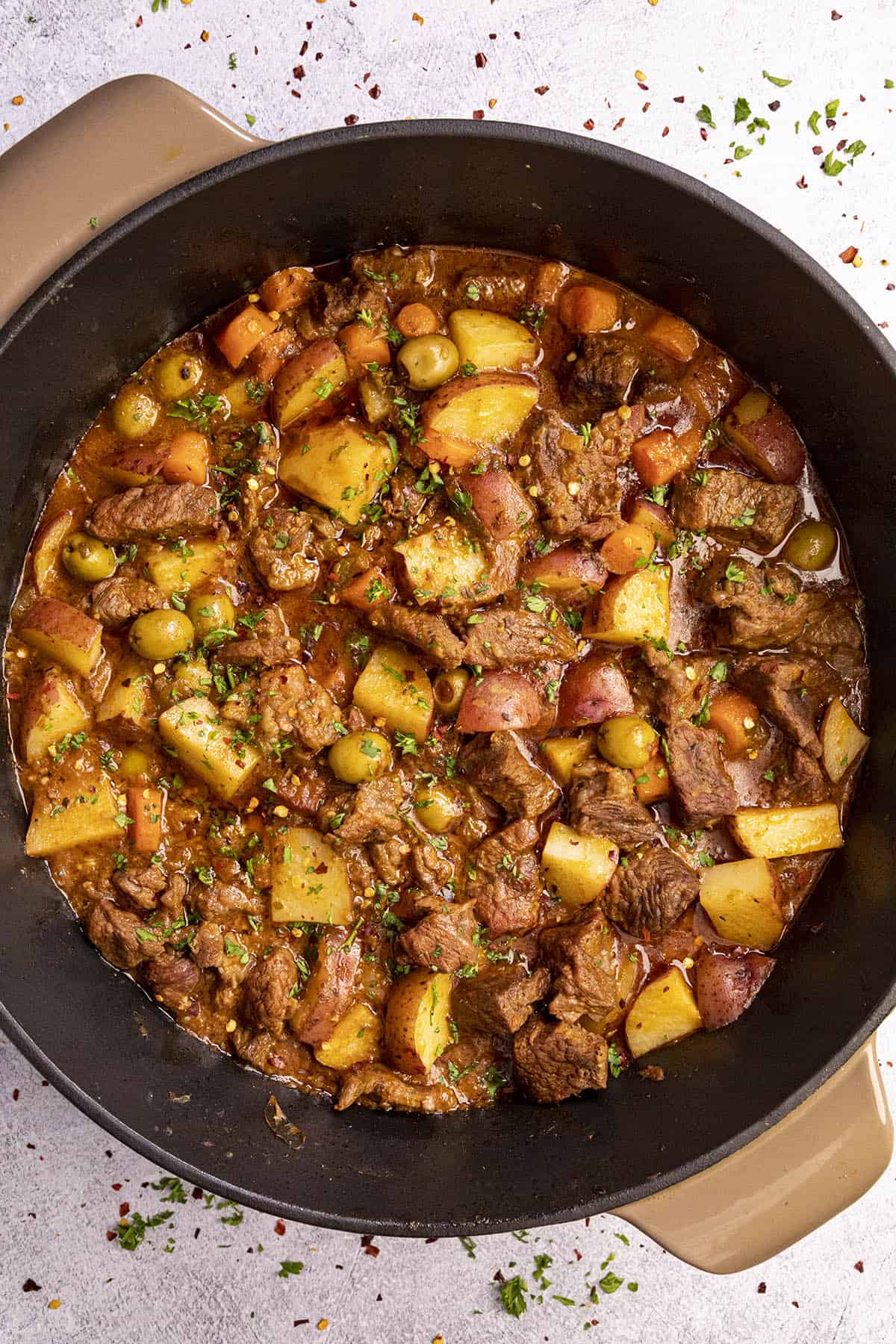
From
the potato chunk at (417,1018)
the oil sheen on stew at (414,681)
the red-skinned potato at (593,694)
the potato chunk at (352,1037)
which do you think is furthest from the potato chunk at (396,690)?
the potato chunk at (352,1037)

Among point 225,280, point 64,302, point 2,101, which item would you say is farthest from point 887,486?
point 2,101

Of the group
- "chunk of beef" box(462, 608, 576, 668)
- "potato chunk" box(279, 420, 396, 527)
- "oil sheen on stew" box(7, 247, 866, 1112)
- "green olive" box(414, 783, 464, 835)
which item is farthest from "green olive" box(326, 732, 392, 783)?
"potato chunk" box(279, 420, 396, 527)

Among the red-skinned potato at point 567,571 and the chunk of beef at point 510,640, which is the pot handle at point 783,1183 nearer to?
the chunk of beef at point 510,640

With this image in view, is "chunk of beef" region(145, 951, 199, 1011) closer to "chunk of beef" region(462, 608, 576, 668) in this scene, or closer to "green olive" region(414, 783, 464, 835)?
"green olive" region(414, 783, 464, 835)

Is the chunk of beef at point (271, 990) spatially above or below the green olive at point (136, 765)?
below

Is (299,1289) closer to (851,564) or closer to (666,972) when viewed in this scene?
(666,972)

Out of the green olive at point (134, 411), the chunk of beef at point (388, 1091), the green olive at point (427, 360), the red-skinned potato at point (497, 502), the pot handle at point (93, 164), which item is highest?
the pot handle at point (93, 164)
